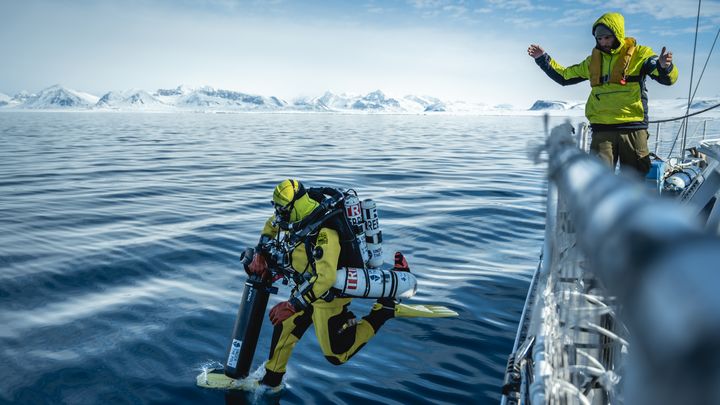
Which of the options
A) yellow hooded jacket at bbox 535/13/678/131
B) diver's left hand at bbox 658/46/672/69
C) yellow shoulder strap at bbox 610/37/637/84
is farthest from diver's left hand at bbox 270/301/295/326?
diver's left hand at bbox 658/46/672/69

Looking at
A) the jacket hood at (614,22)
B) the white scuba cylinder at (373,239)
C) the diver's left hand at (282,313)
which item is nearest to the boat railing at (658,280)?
the diver's left hand at (282,313)

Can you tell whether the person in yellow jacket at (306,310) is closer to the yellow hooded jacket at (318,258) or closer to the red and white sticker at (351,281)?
the yellow hooded jacket at (318,258)

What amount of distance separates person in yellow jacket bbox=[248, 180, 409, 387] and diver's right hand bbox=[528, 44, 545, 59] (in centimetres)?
354

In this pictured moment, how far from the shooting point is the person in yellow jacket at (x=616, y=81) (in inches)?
241

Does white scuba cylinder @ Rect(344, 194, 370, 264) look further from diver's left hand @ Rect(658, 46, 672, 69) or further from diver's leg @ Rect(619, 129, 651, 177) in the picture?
diver's left hand @ Rect(658, 46, 672, 69)

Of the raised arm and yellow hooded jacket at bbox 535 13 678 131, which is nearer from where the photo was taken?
yellow hooded jacket at bbox 535 13 678 131

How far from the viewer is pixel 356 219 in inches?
218

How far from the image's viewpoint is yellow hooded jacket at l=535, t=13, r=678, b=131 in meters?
6.13

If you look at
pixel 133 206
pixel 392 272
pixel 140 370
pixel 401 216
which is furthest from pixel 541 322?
pixel 133 206

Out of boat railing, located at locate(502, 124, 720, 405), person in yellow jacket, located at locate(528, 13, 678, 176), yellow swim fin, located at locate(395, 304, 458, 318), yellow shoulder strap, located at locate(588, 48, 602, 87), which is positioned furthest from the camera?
yellow shoulder strap, located at locate(588, 48, 602, 87)

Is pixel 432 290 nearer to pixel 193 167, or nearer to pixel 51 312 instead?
pixel 51 312

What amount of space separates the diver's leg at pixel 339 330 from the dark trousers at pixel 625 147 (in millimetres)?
3544

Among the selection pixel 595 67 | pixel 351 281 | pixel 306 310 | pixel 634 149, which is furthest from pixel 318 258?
pixel 634 149

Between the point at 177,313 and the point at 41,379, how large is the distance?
76.5 inches
